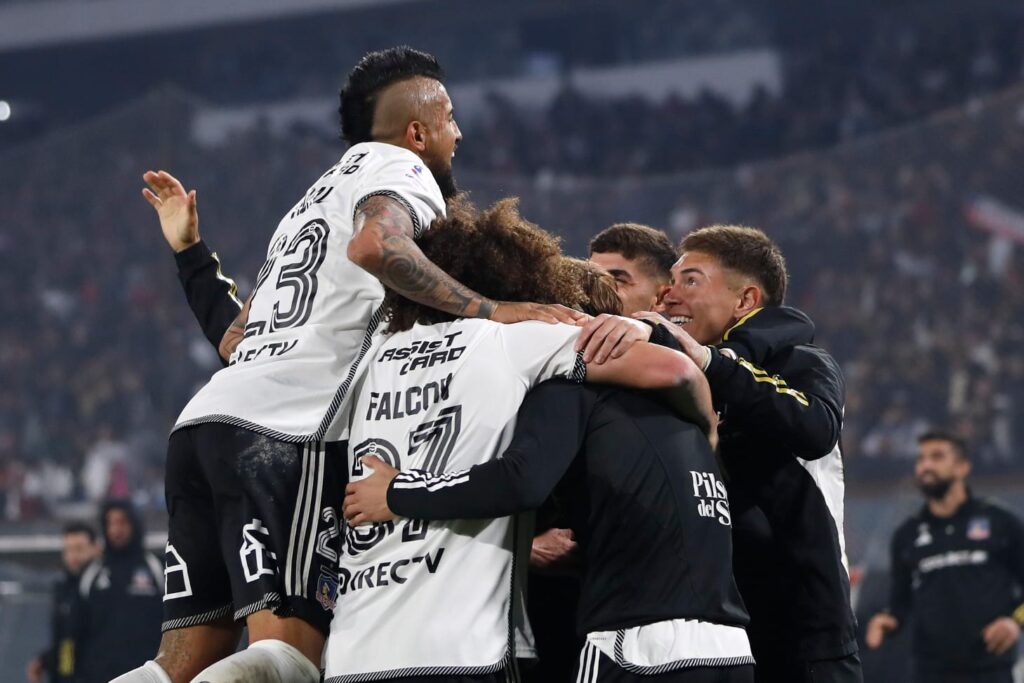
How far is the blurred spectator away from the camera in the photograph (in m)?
8.60

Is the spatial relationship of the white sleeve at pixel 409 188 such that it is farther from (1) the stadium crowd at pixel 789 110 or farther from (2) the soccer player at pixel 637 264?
(1) the stadium crowd at pixel 789 110

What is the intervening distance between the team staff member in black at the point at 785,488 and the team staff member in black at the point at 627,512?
0.34 metres

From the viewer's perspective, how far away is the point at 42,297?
14445mm

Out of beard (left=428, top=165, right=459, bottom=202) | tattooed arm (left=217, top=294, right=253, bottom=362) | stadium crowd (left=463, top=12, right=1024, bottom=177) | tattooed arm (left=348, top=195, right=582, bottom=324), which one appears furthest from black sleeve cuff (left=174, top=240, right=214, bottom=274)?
stadium crowd (left=463, top=12, right=1024, bottom=177)

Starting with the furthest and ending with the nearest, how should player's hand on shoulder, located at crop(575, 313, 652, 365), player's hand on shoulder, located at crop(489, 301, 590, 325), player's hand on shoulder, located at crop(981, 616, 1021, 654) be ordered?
player's hand on shoulder, located at crop(981, 616, 1021, 654) < player's hand on shoulder, located at crop(489, 301, 590, 325) < player's hand on shoulder, located at crop(575, 313, 652, 365)

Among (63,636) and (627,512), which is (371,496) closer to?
(627,512)

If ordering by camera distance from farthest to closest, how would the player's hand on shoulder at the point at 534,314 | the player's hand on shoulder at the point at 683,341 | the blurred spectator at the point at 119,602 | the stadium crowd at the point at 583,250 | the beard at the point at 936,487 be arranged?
the stadium crowd at the point at 583,250
the blurred spectator at the point at 119,602
the beard at the point at 936,487
the player's hand on shoulder at the point at 683,341
the player's hand on shoulder at the point at 534,314

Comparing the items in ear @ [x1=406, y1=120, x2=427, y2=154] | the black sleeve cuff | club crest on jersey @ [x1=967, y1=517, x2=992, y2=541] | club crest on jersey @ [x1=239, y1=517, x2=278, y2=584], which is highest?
ear @ [x1=406, y1=120, x2=427, y2=154]

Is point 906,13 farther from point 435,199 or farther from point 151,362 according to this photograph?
point 435,199

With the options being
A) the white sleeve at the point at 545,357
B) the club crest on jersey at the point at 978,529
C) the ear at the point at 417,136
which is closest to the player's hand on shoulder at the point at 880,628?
the club crest on jersey at the point at 978,529

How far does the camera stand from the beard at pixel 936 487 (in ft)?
26.6

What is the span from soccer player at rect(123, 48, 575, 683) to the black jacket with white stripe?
0.58m

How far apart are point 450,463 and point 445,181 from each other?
1338 millimetres

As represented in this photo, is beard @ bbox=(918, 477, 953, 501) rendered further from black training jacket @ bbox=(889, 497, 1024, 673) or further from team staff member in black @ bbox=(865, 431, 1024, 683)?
black training jacket @ bbox=(889, 497, 1024, 673)
